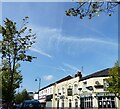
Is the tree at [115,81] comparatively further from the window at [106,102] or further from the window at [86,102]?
the window at [86,102]

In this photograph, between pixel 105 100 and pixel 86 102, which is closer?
pixel 105 100

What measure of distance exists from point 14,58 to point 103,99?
79.9ft

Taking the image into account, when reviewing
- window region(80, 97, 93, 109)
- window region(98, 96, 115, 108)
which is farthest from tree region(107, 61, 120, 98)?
window region(80, 97, 93, 109)

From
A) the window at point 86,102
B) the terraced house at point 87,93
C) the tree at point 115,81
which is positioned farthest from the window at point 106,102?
the tree at point 115,81

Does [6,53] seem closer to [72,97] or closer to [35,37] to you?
[35,37]

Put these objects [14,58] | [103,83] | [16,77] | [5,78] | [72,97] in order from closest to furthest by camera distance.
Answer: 1. [14,58]
2. [5,78]
3. [16,77]
4. [103,83]
5. [72,97]

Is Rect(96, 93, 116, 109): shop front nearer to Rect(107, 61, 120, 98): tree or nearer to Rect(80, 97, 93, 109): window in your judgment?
Rect(80, 97, 93, 109): window

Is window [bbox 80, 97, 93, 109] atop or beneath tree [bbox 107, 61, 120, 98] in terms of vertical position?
beneath

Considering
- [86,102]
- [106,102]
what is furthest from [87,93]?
[106,102]

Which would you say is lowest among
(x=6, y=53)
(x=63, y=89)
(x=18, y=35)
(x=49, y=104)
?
(x=49, y=104)

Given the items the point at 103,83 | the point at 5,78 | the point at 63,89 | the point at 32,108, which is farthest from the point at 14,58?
the point at 63,89

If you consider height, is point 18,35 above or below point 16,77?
above

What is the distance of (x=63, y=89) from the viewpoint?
57125 mm

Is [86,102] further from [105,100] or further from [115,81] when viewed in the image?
[115,81]
